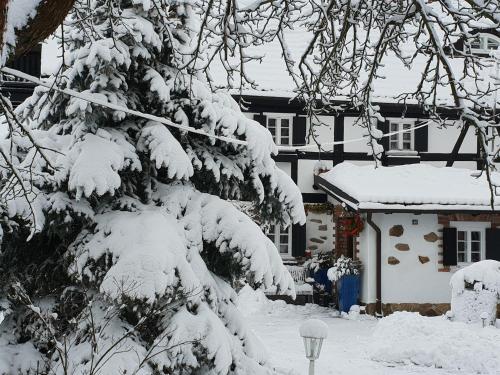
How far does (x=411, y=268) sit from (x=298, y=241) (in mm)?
3437

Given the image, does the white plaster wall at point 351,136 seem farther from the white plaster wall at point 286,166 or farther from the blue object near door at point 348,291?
the blue object near door at point 348,291

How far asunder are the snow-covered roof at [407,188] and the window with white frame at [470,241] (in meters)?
0.85

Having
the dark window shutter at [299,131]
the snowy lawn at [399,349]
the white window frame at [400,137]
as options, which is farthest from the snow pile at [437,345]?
the white window frame at [400,137]

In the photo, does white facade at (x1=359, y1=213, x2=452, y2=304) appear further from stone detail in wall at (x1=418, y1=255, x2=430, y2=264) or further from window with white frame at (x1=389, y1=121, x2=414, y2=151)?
A: window with white frame at (x1=389, y1=121, x2=414, y2=151)

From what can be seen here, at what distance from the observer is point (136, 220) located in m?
5.42

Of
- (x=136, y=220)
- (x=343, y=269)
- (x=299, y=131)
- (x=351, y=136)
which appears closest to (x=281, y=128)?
(x=299, y=131)

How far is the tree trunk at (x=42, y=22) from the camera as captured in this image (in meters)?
2.51

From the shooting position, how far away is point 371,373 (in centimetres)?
948

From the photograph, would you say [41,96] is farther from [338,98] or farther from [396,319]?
[338,98]

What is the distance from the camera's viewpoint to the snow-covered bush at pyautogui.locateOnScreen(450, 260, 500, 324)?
12.3 metres

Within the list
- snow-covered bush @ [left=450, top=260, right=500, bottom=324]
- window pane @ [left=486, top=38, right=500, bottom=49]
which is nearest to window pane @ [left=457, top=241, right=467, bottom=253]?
snow-covered bush @ [left=450, top=260, right=500, bottom=324]

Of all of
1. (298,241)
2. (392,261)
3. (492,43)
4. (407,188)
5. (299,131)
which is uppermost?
(492,43)

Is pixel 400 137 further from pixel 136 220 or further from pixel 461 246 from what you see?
pixel 136 220

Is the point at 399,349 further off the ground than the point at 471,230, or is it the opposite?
the point at 471,230
